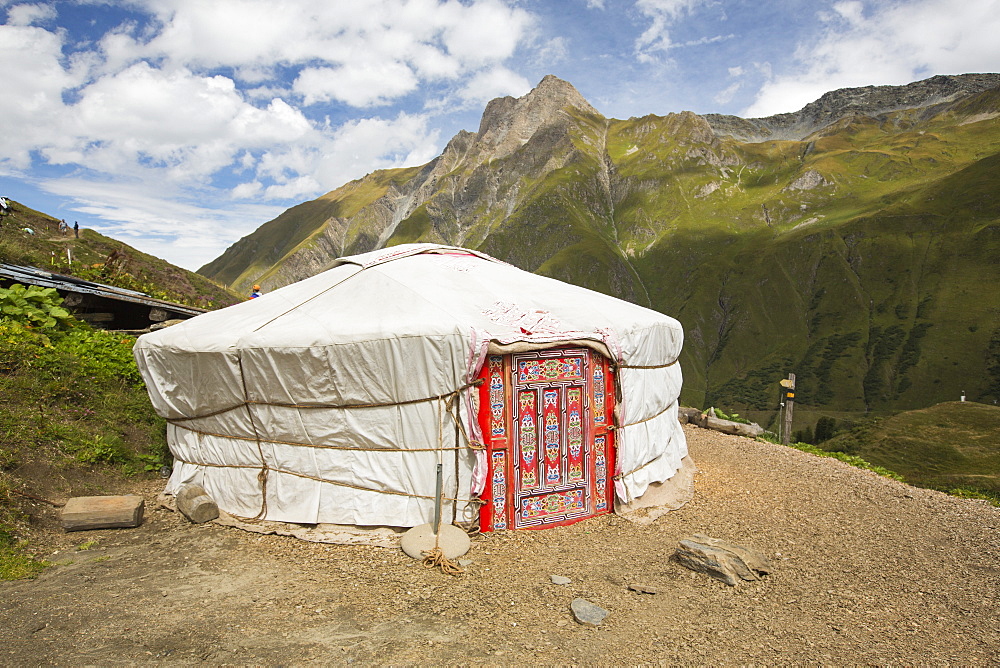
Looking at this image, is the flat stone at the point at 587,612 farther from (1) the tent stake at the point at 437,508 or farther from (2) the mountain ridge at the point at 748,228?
(2) the mountain ridge at the point at 748,228

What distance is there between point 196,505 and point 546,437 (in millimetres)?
3269

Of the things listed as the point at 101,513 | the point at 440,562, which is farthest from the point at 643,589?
the point at 101,513

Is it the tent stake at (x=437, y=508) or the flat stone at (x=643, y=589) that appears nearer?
the flat stone at (x=643, y=589)

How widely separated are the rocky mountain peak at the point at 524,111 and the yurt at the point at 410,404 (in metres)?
126

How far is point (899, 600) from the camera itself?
3.60m

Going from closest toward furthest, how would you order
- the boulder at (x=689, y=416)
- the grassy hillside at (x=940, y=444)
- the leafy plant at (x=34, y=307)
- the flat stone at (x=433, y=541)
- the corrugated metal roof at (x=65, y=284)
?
the flat stone at (x=433, y=541) < the leafy plant at (x=34, y=307) < the corrugated metal roof at (x=65, y=284) < the boulder at (x=689, y=416) < the grassy hillside at (x=940, y=444)

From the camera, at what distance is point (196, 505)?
→ 473 centimetres

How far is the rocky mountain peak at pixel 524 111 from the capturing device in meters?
127

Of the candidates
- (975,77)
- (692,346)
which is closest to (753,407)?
(692,346)

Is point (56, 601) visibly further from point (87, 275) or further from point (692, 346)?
point (692, 346)

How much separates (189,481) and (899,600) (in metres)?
6.09

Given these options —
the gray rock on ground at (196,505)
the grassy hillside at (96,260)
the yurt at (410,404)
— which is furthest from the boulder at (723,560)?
the grassy hillside at (96,260)

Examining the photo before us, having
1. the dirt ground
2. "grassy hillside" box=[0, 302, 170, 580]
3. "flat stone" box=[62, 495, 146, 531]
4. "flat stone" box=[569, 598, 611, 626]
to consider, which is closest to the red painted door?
the dirt ground

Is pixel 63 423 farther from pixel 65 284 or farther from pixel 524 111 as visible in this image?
pixel 524 111
